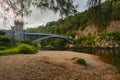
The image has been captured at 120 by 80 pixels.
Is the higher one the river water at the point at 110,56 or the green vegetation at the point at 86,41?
the green vegetation at the point at 86,41

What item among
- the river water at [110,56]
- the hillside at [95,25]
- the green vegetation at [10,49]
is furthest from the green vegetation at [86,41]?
the green vegetation at [10,49]

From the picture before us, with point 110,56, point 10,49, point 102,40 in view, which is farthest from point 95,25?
point 102,40

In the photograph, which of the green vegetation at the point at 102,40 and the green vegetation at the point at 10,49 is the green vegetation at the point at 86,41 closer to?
the green vegetation at the point at 102,40

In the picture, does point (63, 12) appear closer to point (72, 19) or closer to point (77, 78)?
point (72, 19)

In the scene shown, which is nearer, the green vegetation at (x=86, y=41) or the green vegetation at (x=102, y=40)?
the green vegetation at (x=102, y=40)

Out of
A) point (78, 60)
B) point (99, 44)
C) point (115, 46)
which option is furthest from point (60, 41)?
point (78, 60)

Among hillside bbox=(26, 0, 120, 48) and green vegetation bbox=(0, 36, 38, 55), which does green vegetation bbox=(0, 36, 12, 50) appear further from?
hillside bbox=(26, 0, 120, 48)

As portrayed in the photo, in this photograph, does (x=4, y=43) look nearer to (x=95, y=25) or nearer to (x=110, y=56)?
(x=110, y=56)

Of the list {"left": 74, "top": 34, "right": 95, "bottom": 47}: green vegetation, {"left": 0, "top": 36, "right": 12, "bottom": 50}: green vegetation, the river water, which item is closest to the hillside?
{"left": 74, "top": 34, "right": 95, "bottom": 47}: green vegetation

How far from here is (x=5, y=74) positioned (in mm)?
14461

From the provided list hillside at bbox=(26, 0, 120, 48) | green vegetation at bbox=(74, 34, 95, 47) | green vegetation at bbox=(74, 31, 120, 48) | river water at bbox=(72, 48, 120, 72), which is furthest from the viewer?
green vegetation at bbox=(74, 34, 95, 47)

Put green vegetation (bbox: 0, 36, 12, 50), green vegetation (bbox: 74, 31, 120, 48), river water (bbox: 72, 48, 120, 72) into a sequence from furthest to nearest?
green vegetation (bbox: 74, 31, 120, 48) → green vegetation (bbox: 0, 36, 12, 50) → river water (bbox: 72, 48, 120, 72)

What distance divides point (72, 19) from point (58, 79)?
15.3 feet

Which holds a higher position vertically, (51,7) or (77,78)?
(51,7)
